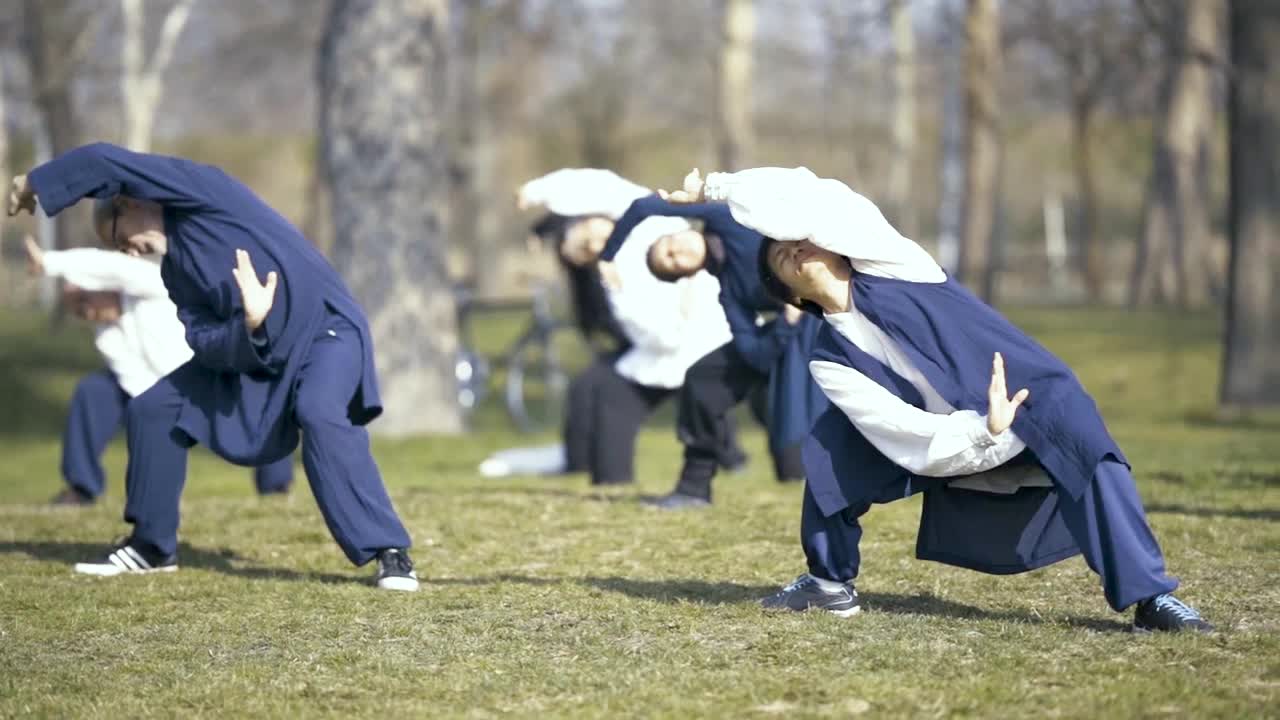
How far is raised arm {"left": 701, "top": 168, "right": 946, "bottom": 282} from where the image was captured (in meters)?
6.15

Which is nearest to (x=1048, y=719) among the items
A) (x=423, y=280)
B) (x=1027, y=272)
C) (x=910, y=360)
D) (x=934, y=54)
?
(x=910, y=360)

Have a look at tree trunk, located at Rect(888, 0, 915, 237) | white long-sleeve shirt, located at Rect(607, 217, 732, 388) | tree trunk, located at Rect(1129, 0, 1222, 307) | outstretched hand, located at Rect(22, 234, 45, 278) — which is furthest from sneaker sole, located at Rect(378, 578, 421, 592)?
tree trunk, located at Rect(888, 0, 915, 237)

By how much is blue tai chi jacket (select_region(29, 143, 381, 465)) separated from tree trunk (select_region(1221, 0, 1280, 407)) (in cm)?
1339

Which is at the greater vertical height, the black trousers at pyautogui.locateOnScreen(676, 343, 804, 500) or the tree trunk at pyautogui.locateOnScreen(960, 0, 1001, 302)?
the tree trunk at pyautogui.locateOnScreen(960, 0, 1001, 302)

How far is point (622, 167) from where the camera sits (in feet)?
146

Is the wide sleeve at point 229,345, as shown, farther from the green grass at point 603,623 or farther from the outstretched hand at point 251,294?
the green grass at point 603,623

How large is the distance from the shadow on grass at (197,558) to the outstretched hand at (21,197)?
71.2 inches

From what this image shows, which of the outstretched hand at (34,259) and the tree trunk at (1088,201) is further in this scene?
the tree trunk at (1088,201)

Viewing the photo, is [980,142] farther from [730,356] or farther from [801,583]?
[801,583]

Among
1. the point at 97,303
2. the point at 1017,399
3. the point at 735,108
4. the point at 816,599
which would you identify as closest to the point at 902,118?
the point at 735,108

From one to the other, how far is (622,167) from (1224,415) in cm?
2675

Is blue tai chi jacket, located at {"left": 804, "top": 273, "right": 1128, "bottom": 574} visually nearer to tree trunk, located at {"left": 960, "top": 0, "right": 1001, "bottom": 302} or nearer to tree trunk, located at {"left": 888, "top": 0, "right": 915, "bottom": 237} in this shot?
tree trunk, located at {"left": 960, "top": 0, "right": 1001, "bottom": 302}

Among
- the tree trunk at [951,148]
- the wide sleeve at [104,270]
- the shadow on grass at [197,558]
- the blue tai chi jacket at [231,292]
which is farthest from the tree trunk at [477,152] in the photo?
the blue tai chi jacket at [231,292]

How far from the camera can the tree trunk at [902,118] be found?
129ft
